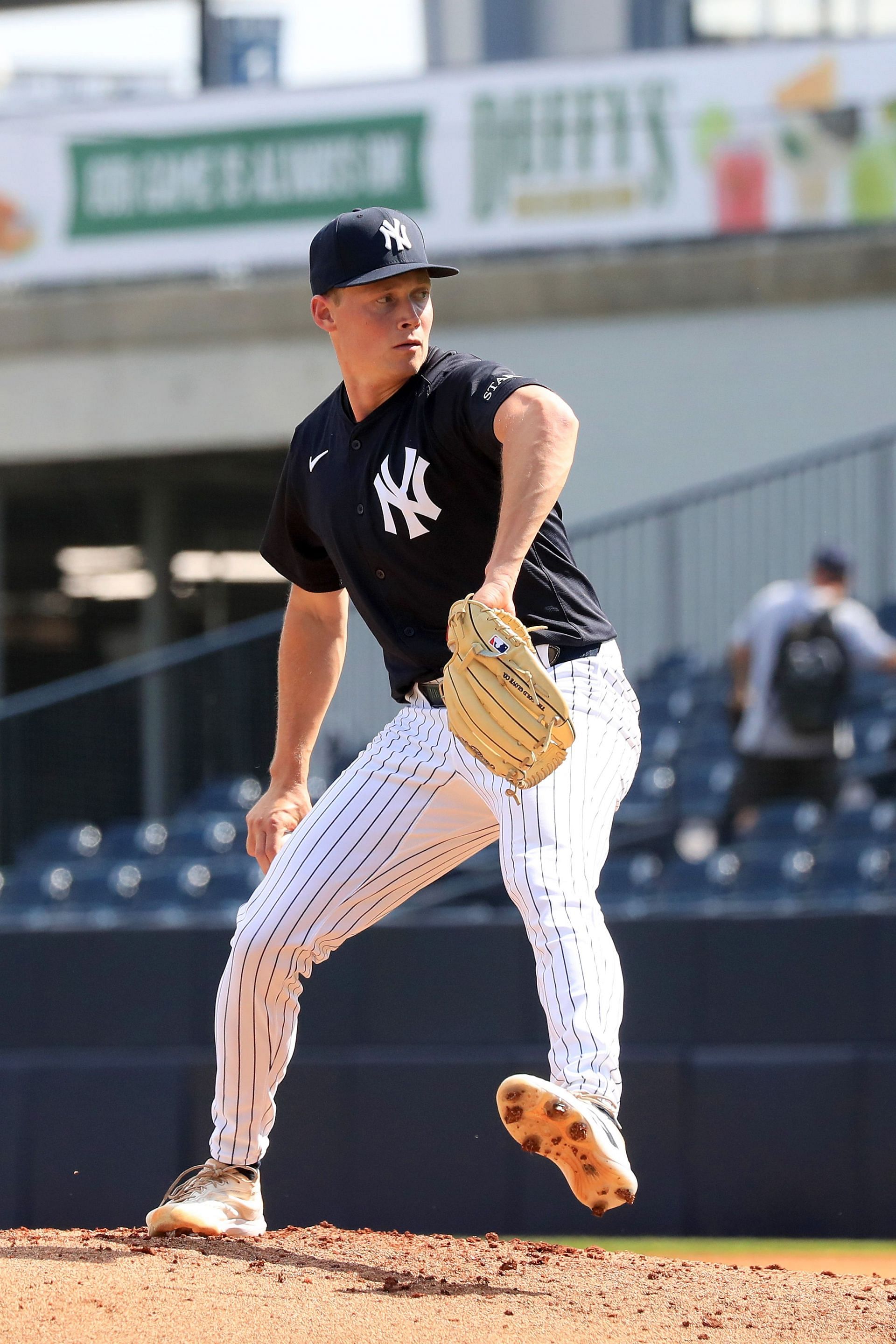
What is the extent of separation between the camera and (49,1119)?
6.03m

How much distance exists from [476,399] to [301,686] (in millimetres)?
913

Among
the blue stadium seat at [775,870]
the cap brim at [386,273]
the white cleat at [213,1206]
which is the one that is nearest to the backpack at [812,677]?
the blue stadium seat at [775,870]

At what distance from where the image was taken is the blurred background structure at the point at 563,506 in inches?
229

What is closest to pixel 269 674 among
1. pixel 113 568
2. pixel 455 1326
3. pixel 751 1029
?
pixel 751 1029

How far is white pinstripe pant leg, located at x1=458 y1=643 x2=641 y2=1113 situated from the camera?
302 cm

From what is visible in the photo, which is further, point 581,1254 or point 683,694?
point 683,694

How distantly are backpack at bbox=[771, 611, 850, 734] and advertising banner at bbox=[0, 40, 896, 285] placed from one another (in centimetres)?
442

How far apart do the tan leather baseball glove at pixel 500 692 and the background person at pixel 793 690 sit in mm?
4920

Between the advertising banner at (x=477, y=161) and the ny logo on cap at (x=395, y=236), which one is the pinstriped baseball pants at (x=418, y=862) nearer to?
the ny logo on cap at (x=395, y=236)

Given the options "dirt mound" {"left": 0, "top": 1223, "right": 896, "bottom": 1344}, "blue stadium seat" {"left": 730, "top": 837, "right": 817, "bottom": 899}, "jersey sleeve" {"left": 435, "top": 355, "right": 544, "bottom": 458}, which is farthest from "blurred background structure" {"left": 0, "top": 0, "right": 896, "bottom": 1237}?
"jersey sleeve" {"left": 435, "top": 355, "right": 544, "bottom": 458}

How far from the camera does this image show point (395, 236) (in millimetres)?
3312

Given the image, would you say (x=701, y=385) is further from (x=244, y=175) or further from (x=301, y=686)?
(x=301, y=686)

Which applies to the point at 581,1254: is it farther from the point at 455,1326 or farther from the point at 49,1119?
the point at 49,1119

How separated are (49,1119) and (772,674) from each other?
146 inches
